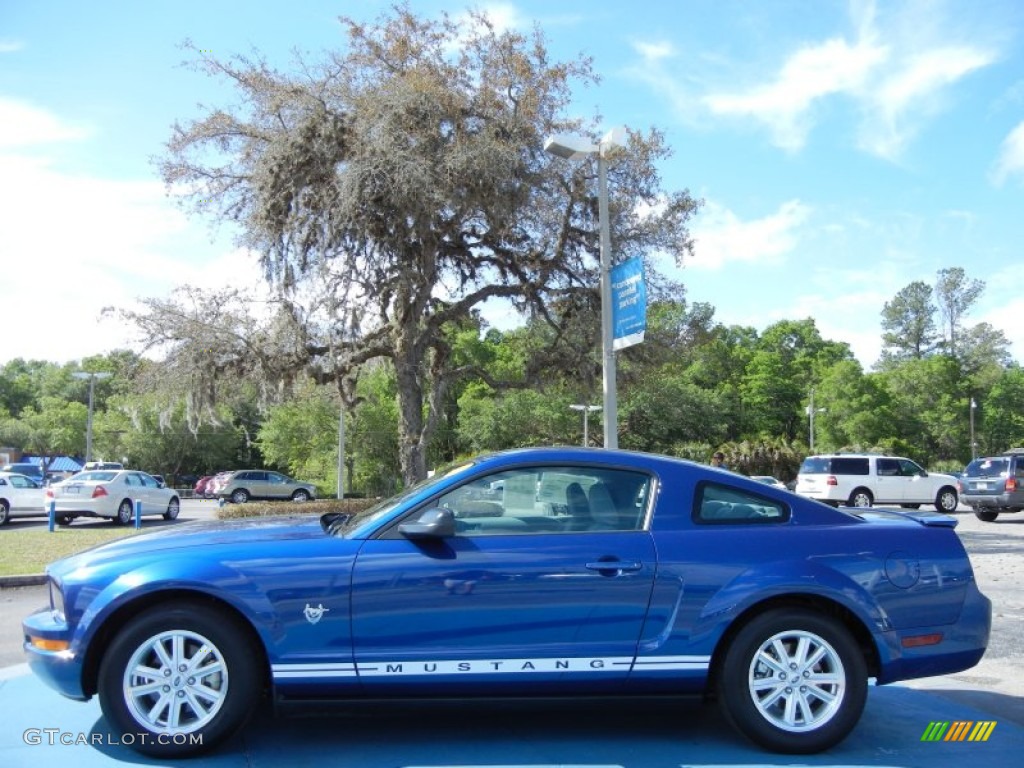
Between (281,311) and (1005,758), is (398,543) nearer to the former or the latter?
(1005,758)

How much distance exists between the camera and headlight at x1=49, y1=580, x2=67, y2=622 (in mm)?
4107

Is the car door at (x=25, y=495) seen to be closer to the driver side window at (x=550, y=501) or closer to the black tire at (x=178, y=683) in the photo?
the black tire at (x=178, y=683)

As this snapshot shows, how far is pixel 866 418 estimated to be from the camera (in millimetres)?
63438

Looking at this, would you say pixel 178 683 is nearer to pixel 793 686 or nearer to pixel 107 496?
pixel 793 686

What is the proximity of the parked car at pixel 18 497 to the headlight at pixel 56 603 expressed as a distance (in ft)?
58.2

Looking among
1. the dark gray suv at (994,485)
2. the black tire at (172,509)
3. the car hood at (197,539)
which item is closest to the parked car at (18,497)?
the black tire at (172,509)

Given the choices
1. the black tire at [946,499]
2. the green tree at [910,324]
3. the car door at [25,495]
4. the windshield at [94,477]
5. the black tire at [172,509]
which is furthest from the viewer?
the green tree at [910,324]

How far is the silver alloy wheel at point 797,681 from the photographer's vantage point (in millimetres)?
4152

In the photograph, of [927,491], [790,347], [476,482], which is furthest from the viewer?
[790,347]

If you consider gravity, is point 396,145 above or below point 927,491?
above

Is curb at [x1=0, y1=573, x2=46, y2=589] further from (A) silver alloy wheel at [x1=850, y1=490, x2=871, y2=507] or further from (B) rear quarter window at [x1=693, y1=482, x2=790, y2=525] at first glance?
(A) silver alloy wheel at [x1=850, y1=490, x2=871, y2=507]

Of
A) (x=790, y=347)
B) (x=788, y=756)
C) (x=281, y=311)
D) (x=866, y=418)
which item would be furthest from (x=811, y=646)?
(x=790, y=347)

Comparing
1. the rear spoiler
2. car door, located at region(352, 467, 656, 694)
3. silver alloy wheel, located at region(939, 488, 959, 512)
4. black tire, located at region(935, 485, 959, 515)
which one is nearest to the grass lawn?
car door, located at region(352, 467, 656, 694)

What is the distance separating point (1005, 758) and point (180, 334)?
16601mm
